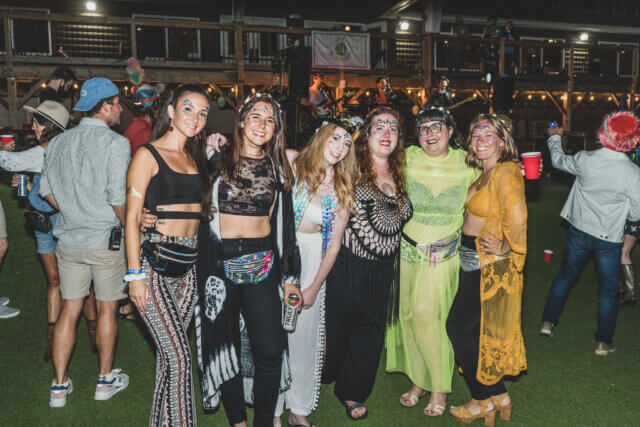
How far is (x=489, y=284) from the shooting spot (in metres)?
3.08

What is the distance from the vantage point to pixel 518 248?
2.95 metres

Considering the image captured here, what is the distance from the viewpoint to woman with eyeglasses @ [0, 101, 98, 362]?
3.45m

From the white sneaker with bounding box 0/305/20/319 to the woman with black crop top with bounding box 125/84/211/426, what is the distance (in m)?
3.21

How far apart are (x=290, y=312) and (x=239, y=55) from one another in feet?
33.4

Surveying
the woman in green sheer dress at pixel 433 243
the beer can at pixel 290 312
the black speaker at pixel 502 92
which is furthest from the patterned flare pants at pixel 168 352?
the black speaker at pixel 502 92

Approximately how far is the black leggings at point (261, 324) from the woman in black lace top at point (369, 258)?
20.2 inches

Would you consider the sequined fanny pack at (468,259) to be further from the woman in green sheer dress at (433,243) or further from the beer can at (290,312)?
the beer can at (290,312)

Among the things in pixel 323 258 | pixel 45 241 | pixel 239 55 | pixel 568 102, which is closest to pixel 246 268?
pixel 323 258

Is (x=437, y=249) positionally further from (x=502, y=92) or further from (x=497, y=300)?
(x=502, y=92)

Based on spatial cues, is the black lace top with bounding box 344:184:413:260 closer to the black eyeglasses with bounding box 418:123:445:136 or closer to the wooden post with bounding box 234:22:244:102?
Result: the black eyeglasses with bounding box 418:123:445:136

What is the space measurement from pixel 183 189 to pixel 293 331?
1072 mm

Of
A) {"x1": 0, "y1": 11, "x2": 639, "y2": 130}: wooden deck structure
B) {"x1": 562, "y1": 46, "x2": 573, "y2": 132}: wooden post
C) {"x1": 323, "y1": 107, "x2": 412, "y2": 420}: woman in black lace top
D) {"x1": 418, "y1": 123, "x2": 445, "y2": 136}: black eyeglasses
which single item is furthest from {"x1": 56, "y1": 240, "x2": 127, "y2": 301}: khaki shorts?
{"x1": 562, "y1": 46, "x2": 573, "y2": 132}: wooden post

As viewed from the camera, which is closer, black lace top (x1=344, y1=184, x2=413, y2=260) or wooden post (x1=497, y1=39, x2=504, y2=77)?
black lace top (x1=344, y1=184, x2=413, y2=260)

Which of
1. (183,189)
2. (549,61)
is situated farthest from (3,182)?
(549,61)
